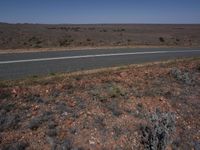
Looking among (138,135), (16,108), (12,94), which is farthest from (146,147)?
(12,94)

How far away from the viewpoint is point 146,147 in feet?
18.3

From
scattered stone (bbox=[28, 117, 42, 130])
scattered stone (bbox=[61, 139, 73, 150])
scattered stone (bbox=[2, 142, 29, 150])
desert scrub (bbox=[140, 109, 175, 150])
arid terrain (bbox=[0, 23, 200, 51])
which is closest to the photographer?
scattered stone (bbox=[2, 142, 29, 150])

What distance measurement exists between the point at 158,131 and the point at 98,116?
1.29 meters

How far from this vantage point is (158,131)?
5.74 metres

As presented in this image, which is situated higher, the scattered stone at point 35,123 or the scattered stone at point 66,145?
the scattered stone at point 35,123

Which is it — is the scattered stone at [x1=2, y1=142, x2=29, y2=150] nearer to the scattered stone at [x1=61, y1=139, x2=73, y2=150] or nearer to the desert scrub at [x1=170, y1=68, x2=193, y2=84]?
the scattered stone at [x1=61, y1=139, x2=73, y2=150]

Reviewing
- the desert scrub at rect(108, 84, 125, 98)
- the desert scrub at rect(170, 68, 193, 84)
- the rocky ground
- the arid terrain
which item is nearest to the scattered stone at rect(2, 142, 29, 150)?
the rocky ground

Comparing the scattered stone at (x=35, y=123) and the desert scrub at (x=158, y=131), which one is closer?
the scattered stone at (x=35, y=123)

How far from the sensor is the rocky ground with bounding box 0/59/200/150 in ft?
17.3

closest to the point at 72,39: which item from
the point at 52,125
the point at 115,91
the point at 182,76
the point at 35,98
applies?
the point at 182,76

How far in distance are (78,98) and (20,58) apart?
7.29 m

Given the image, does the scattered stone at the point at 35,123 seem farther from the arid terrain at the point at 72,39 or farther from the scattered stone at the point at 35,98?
the arid terrain at the point at 72,39

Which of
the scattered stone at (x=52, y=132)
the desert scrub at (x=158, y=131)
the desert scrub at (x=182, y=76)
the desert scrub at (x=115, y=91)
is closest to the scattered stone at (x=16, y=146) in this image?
the scattered stone at (x=52, y=132)

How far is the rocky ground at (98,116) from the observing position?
208 inches
